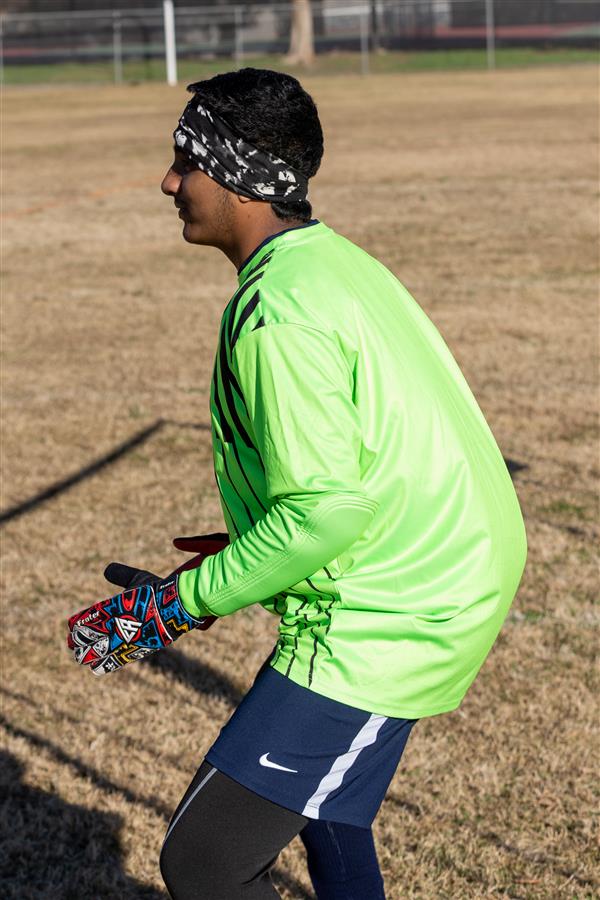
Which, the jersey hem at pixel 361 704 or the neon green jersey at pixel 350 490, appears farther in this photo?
the jersey hem at pixel 361 704

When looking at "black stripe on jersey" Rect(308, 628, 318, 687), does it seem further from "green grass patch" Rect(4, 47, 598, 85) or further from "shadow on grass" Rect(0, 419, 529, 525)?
"green grass patch" Rect(4, 47, 598, 85)

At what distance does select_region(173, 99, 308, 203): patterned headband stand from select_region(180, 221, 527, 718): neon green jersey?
9cm

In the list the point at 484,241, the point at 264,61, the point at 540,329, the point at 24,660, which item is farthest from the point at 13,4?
the point at 24,660

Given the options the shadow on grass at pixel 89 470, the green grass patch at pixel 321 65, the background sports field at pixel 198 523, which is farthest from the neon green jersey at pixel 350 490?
the green grass patch at pixel 321 65

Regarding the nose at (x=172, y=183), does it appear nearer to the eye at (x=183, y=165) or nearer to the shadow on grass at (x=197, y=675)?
the eye at (x=183, y=165)

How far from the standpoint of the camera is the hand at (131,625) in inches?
97.1

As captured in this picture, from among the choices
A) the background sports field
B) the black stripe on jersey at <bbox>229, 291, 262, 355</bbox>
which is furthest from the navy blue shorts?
the background sports field

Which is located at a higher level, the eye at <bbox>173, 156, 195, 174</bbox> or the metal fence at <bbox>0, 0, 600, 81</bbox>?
the eye at <bbox>173, 156, 195, 174</bbox>

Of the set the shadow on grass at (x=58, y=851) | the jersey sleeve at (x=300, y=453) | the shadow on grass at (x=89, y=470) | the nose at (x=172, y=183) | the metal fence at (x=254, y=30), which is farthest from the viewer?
the metal fence at (x=254, y=30)

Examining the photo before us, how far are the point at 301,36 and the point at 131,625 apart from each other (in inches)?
2109

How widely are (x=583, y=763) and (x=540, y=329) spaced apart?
7126 mm

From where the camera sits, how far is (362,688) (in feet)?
8.04

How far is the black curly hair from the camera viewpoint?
248 cm

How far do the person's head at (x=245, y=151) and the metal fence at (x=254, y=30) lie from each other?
166ft
